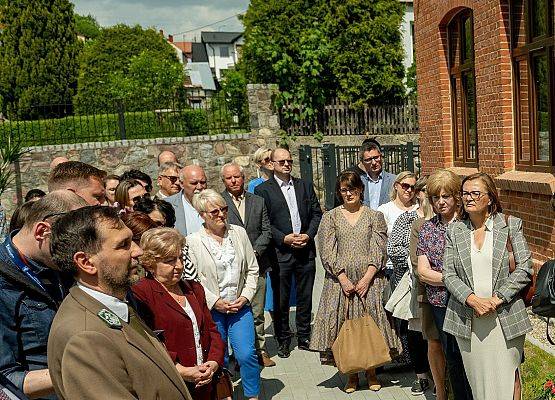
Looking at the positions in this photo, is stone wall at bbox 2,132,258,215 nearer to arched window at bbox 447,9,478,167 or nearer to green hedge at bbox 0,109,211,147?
green hedge at bbox 0,109,211,147

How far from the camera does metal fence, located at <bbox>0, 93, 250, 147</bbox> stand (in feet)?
60.0

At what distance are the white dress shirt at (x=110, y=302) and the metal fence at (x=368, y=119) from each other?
62.0ft

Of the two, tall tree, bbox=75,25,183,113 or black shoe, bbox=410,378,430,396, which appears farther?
tall tree, bbox=75,25,183,113

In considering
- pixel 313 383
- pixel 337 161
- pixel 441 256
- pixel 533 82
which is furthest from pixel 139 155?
pixel 441 256

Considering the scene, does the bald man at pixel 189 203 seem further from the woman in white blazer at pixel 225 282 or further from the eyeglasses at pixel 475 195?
the eyeglasses at pixel 475 195

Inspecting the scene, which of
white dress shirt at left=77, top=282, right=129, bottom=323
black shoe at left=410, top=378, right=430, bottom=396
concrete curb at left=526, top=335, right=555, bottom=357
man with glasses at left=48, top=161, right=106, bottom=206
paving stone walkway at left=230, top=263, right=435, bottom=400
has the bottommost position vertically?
paving stone walkway at left=230, top=263, right=435, bottom=400

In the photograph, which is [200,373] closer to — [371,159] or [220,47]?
[371,159]

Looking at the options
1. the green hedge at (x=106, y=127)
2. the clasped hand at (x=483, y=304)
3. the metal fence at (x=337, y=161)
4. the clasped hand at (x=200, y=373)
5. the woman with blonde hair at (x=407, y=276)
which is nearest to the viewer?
the clasped hand at (x=200, y=373)

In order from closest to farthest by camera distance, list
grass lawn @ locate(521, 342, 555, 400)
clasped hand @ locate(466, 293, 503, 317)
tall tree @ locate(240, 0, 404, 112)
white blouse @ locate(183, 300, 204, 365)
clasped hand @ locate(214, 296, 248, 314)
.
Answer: white blouse @ locate(183, 300, 204, 365) → clasped hand @ locate(466, 293, 503, 317) → grass lawn @ locate(521, 342, 555, 400) → clasped hand @ locate(214, 296, 248, 314) → tall tree @ locate(240, 0, 404, 112)

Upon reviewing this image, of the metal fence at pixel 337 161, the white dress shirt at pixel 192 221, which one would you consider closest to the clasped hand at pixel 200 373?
the white dress shirt at pixel 192 221

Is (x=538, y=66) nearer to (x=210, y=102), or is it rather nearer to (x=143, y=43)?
(x=210, y=102)

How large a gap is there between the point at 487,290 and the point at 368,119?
1753 centimetres

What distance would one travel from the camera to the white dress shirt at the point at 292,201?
28.1 feet

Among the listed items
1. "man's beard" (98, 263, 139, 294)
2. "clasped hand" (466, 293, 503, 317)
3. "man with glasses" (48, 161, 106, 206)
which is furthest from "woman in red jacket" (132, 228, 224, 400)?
"clasped hand" (466, 293, 503, 317)
